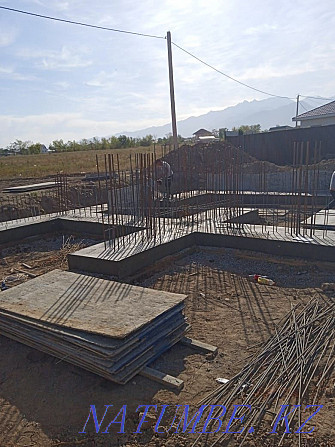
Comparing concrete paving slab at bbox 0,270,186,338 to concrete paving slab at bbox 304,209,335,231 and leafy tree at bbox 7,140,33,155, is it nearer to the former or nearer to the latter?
concrete paving slab at bbox 304,209,335,231

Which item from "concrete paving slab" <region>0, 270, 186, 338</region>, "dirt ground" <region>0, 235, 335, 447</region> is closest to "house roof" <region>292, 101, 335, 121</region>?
"dirt ground" <region>0, 235, 335, 447</region>

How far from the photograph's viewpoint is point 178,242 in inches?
241

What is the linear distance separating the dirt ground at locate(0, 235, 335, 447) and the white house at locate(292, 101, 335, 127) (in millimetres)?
16527

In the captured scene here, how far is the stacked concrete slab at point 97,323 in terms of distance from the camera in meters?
2.89

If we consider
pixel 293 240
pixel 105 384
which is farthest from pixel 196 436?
pixel 293 240

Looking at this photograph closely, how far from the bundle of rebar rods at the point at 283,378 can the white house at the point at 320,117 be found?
18375mm

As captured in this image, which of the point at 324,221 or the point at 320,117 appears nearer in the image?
the point at 324,221

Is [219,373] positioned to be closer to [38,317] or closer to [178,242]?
[38,317]

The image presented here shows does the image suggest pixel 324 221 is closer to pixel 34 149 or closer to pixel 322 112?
pixel 322 112

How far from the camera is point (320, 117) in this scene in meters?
19.7

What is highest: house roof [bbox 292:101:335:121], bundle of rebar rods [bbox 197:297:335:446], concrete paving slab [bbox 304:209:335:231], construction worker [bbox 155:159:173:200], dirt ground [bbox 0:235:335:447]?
house roof [bbox 292:101:335:121]

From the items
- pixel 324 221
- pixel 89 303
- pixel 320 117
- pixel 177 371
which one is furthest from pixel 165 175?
pixel 320 117

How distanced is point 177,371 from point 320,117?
64.2 ft

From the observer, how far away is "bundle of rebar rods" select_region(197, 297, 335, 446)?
8.04ft
